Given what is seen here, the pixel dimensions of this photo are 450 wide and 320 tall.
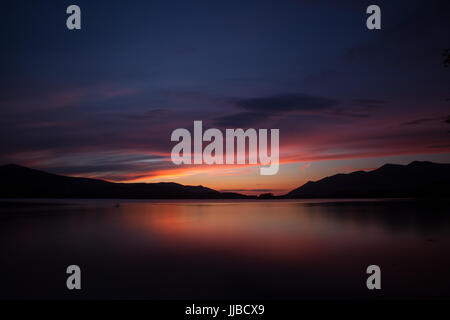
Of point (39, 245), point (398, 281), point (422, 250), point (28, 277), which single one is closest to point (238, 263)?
point (398, 281)

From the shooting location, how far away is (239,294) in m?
7.94

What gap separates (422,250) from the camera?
13727 millimetres

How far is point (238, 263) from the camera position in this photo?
11742 mm

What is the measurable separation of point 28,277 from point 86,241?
7337 millimetres

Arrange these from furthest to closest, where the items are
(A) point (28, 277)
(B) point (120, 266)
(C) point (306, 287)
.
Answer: (B) point (120, 266), (A) point (28, 277), (C) point (306, 287)

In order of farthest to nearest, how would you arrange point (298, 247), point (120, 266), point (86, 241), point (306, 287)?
1. point (86, 241)
2. point (298, 247)
3. point (120, 266)
4. point (306, 287)

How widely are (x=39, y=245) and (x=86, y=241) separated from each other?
222 centimetres

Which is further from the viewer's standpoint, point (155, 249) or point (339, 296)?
point (155, 249)
